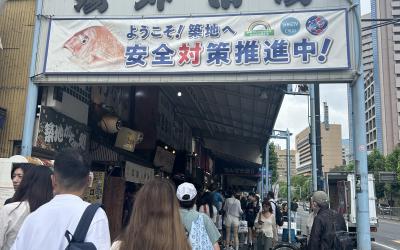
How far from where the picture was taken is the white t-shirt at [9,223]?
136 inches

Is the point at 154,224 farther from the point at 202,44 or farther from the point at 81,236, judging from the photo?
the point at 202,44

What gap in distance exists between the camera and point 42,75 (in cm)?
756

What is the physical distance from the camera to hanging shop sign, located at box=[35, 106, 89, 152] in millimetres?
7700

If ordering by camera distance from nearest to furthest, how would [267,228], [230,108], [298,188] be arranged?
[267,228] → [230,108] → [298,188]

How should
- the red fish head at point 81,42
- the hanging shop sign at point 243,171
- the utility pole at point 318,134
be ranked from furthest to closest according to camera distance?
the hanging shop sign at point 243,171 < the utility pole at point 318,134 < the red fish head at point 81,42

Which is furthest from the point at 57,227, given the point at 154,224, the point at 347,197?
the point at 347,197

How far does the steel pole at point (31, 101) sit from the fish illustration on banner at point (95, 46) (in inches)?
24.4

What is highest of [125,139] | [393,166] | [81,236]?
[393,166]

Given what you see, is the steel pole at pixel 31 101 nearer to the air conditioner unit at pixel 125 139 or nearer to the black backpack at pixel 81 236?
the air conditioner unit at pixel 125 139

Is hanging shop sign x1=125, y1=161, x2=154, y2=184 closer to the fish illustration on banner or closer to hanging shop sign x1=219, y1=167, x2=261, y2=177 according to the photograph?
the fish illustration on banner

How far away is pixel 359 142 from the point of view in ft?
23.0

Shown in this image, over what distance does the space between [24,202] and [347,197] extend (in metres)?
10.8

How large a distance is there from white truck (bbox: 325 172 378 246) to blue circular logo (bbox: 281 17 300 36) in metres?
4.69

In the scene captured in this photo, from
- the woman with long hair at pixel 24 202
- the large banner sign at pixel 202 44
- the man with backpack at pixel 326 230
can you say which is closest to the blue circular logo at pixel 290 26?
the large banner sign at pixel 202 44
